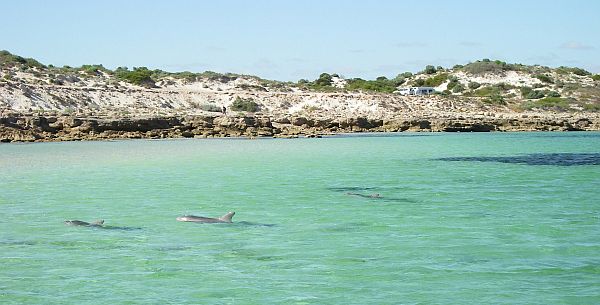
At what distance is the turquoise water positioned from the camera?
10047mm

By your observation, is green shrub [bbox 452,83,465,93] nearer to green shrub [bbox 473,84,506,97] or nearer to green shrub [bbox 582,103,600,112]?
green shrub [bbox 473,84,506,97]

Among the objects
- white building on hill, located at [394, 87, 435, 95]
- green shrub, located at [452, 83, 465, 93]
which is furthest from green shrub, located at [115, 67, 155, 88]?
green shrub, located at [452, 83, 465, 93]

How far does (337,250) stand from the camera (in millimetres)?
12336

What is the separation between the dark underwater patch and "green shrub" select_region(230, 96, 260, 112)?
34794 mm

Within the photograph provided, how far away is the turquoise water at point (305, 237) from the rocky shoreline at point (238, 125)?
20.4 metres

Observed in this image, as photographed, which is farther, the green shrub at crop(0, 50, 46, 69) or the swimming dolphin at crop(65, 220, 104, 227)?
the green shrub at crop(0, 50, 46, 69)

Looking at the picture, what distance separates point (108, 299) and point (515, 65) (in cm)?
11214

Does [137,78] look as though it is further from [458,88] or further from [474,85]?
[474,85]

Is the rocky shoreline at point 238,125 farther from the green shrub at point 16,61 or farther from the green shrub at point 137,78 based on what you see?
the green shrub at point 16,61

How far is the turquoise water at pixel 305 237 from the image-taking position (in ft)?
33.0

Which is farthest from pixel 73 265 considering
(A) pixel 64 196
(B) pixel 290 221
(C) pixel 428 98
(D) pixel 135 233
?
(C) pixel 428 98

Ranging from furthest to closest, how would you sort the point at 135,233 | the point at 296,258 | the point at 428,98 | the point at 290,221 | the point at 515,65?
the point at 515,65 → the point at 428,98 → the point at 290,221 → the point at 135,233 → the point at 296,258

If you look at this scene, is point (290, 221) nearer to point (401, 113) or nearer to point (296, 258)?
point (296, 258)

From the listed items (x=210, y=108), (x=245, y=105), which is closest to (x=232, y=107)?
(x=245, y=105)
